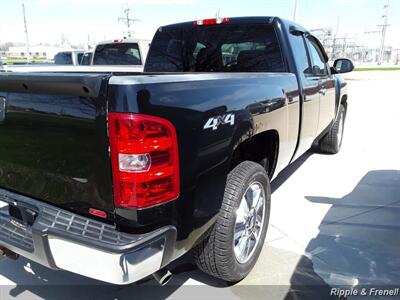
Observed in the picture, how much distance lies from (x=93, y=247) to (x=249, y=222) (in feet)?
4.53

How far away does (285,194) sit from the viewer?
462cm

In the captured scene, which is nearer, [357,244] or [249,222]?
[249,222]

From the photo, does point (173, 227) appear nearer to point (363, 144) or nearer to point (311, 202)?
point (311, 202)

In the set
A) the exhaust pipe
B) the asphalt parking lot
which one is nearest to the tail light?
the exhaust pipe

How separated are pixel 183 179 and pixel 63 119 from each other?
0.67 metres

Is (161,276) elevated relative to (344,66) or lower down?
lower down

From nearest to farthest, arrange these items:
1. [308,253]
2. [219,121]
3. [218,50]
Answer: [219,121]
[308,253]
[218,50]

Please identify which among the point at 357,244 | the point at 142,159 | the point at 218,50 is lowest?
the point at 357,244

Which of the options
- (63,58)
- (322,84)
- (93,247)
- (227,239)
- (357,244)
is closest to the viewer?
(93,247)

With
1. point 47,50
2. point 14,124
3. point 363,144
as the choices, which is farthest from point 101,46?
point 47,50

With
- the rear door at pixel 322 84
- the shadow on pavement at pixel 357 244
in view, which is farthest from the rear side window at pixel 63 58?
the shadow on pavement at pixel 357 244

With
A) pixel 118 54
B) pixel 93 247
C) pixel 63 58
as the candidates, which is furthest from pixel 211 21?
pixel 63 58

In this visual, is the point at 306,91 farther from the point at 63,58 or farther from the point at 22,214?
the point at 63,58

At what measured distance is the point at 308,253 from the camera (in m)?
3.32
